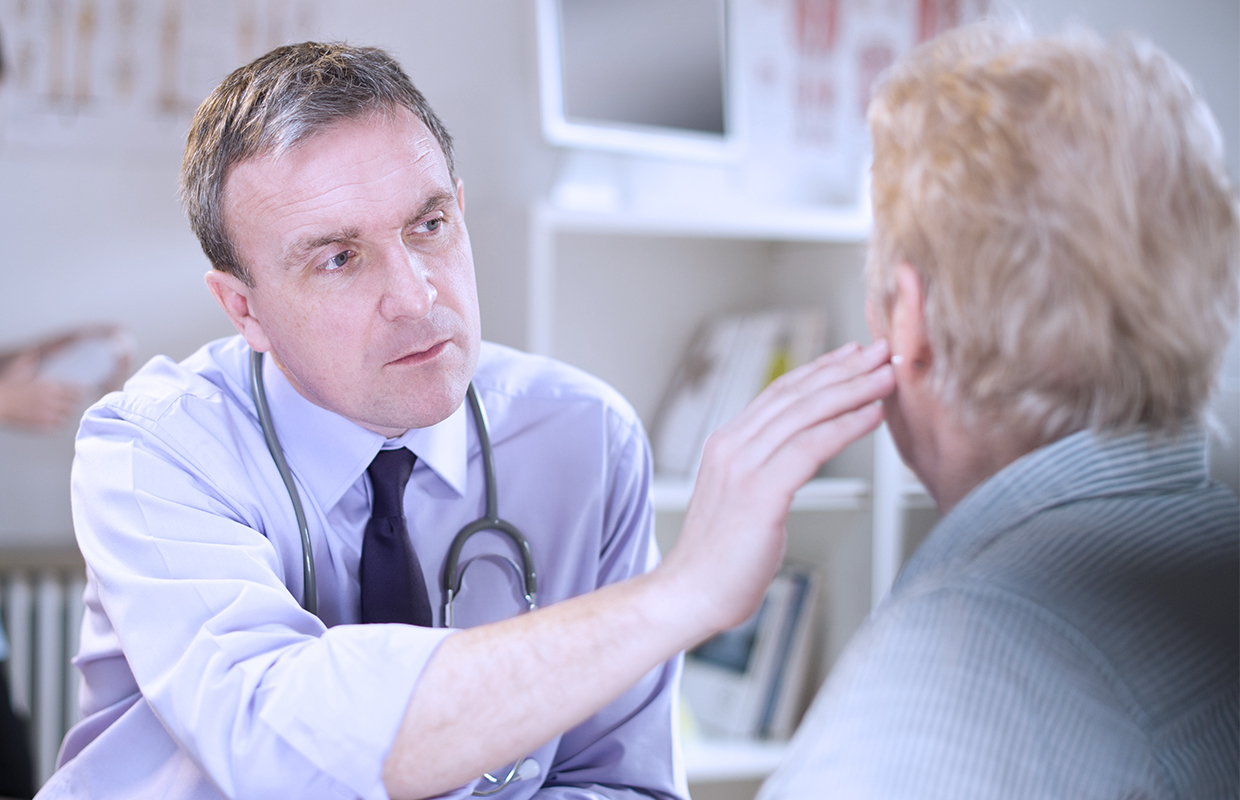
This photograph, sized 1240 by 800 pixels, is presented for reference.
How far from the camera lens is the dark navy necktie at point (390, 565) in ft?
3.31

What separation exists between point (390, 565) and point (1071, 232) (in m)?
0.71

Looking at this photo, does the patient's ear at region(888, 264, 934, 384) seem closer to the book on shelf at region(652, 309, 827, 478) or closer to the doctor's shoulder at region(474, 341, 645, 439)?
the doctor's shoulder at region(474, 341, 645, 439)

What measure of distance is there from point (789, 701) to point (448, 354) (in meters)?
1.38

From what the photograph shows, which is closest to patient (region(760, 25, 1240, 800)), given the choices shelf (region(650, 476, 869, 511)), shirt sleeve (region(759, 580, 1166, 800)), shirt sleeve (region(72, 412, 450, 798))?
shirt sleeve (region(759, 580, 1166, 800))

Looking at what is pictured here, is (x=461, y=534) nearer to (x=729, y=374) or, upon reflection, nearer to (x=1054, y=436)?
(x=1054, y=436)

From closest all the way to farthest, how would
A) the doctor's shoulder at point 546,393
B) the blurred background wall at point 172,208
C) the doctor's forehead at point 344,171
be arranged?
the doctor's forehead at point 344,171 → the doctor's shoulder at point 546,393 → the blurred background wall at point 172,208

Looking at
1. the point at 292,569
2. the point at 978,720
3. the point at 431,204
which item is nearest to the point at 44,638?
the point at 292,569

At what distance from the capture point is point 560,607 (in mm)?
767

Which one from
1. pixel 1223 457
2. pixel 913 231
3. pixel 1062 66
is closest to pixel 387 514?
pixel 913 231

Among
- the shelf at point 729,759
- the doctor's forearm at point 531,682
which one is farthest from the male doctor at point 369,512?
the shelf at point 729,759

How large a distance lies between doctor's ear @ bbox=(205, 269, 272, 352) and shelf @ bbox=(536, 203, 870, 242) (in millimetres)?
809

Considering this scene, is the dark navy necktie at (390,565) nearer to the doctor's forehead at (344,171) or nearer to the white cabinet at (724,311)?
the doctor's forehead at (344,171)

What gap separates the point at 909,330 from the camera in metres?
0.74

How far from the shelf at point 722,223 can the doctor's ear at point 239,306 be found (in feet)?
2.65
